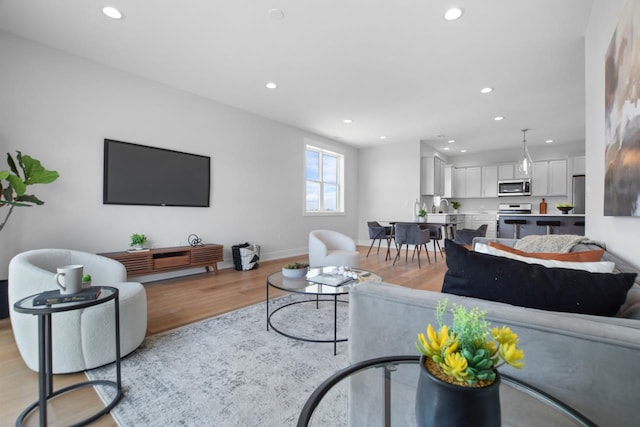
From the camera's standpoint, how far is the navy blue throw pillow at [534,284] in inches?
33.8

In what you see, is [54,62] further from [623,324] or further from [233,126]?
[623,324]

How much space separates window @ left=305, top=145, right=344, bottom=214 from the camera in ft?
21.2

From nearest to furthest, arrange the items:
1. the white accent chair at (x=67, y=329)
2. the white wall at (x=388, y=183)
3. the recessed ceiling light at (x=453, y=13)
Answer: the white accent chair at (x=67, y=329), the recessed ceiling light at (x=453, y=13), the white wall at (x=388, y=183)

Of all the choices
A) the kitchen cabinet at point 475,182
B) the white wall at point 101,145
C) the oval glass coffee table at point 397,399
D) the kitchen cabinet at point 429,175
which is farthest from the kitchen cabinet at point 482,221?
the oval glass coffee table at point 397,399

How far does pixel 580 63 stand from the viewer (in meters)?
3.29

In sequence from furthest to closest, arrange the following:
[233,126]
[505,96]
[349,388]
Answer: [233,126] < [505,96] < [349,388]

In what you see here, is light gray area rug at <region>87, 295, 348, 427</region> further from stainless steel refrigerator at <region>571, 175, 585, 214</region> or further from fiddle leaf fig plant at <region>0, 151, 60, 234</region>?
stainless steel refrigerator at <region>571, 175, 585, 214</region>

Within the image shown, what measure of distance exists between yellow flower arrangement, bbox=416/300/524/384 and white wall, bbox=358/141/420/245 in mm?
6740

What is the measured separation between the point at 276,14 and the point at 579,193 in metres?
8.13

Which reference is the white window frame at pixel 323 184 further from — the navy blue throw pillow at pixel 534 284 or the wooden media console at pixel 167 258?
the navy blue throw pillow at pixel 534 284

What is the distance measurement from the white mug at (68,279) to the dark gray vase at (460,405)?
5.22 ft

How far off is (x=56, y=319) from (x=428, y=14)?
11.7ft

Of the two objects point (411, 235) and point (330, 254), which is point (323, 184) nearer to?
point (411, 235)

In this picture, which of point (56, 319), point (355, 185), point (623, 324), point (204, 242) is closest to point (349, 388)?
point (623, 324)
